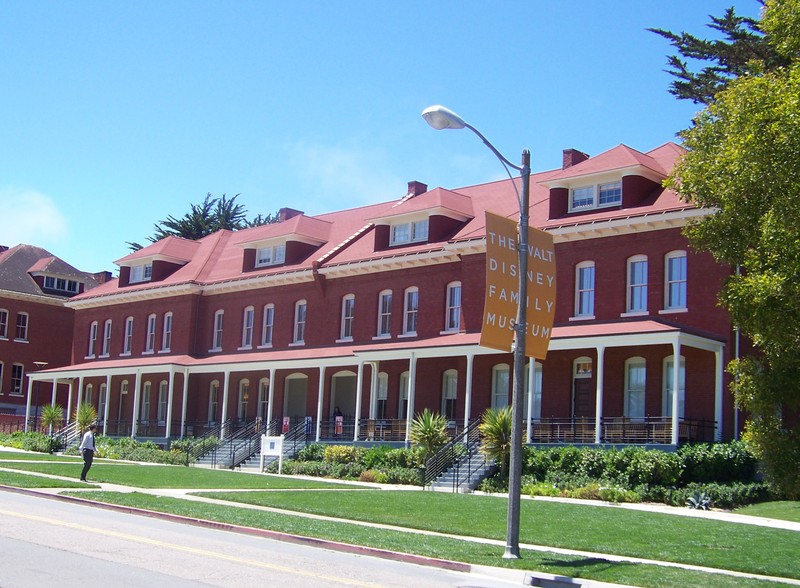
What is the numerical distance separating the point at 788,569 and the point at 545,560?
3595 millimetres

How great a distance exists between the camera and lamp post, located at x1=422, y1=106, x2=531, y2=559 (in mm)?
15156

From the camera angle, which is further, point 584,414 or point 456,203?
point 456,203

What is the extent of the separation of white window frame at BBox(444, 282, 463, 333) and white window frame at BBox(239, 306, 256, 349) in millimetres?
12750

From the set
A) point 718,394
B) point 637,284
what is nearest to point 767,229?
point 718,394

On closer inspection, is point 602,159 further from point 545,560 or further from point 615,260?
point 545,560

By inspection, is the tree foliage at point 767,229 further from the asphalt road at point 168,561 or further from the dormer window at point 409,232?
the dormer window at point 409,232

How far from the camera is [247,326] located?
4984cm

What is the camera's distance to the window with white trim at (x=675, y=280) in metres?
32.6

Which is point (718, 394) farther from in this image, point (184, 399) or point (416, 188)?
point (184, 399)

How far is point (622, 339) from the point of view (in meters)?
30.9

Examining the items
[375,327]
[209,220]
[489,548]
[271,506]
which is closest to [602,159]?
[375,327]

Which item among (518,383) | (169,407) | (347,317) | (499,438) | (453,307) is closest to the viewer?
(518,383)

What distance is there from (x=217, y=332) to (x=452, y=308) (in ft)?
52.3

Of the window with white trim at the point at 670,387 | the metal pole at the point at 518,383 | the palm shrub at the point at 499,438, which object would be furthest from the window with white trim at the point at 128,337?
the metal pole at the point at 518,383
